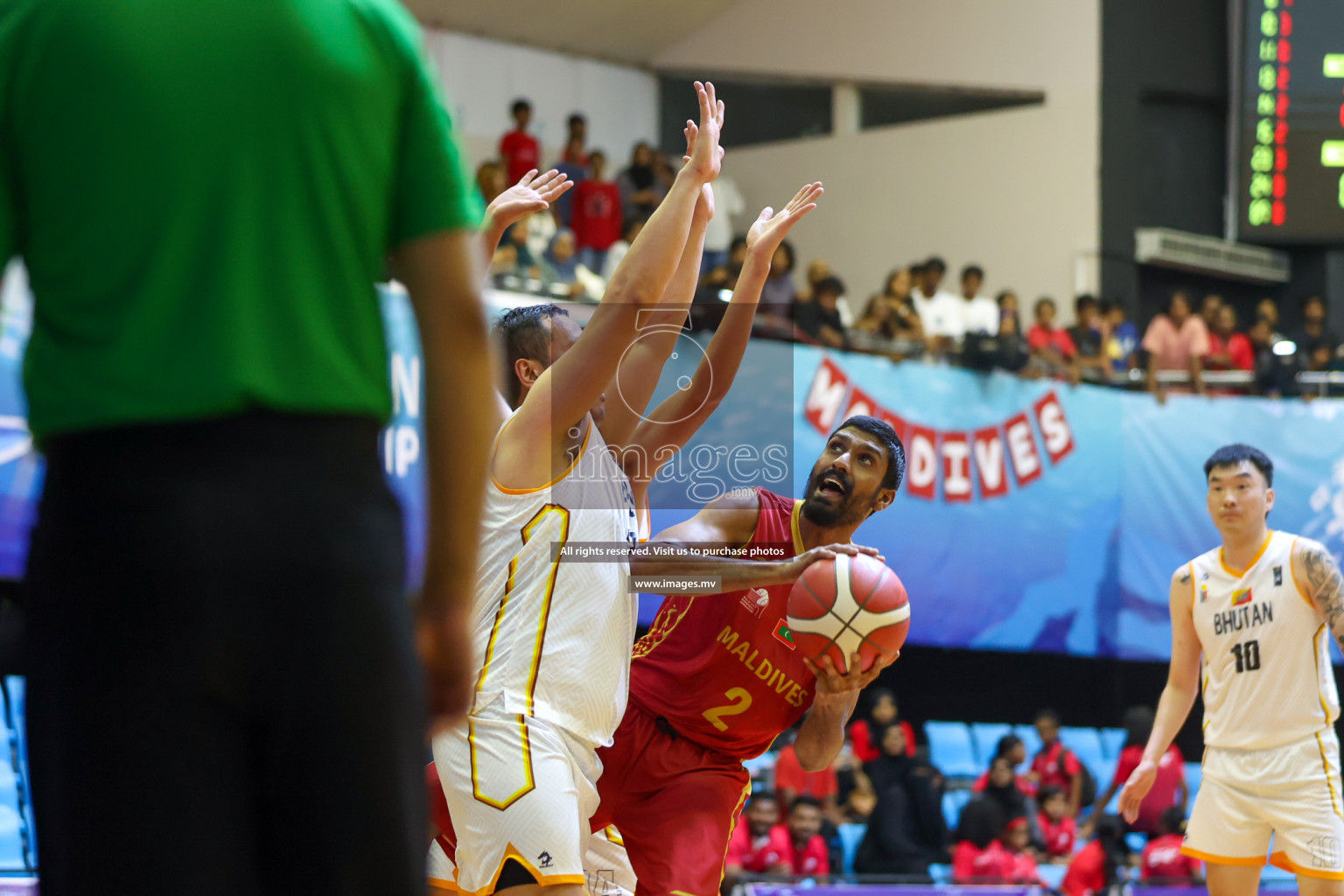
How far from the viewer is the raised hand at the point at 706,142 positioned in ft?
11.5

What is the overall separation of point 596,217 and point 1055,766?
6.93 m

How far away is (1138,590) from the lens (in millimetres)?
12117

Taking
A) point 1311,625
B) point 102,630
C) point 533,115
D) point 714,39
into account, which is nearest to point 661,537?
point 102,630

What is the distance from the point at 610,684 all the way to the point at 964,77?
15669 mm

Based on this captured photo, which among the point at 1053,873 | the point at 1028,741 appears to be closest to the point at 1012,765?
the point at 1053,873

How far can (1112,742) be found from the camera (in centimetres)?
1245

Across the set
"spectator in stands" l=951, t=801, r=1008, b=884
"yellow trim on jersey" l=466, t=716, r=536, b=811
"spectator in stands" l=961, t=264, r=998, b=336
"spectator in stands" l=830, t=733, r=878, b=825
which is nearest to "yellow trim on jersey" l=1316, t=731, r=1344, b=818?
"spectator in stands" l=951, t=801, r=1008, b=884

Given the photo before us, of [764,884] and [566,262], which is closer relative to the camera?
[764,884]

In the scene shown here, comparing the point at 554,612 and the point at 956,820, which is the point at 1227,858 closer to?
the point at 554,612

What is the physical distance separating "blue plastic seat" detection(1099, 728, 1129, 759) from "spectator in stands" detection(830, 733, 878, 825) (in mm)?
3433

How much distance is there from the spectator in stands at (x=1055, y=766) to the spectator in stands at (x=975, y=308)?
4473 mm

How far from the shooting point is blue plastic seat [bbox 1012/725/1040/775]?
36.1 ft

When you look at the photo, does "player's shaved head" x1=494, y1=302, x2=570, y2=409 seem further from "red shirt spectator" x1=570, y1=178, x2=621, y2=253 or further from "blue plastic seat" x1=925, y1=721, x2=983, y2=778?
"red shirt spectator" x1=570, y1=178, x2=621, y2=253

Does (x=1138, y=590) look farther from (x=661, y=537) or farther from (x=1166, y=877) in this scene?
(x=661, y=537)
